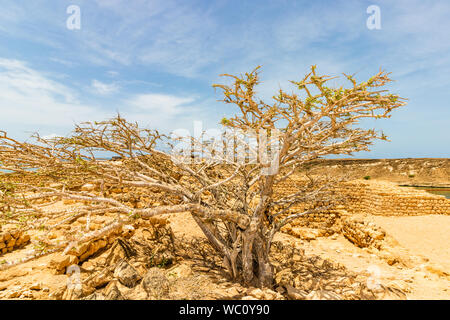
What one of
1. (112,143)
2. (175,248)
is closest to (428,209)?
(175,248)

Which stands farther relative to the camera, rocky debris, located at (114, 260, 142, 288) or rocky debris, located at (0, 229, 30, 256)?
rocky debris, located at (0, 229, 30, 256)

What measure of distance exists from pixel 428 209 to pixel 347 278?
8442mm

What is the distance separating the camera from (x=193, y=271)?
4.56 meters

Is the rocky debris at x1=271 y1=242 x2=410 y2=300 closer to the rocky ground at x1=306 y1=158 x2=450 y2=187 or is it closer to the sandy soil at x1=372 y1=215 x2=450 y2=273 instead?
the sandy soil at x1=372 y1=215 x2=450 y2=273

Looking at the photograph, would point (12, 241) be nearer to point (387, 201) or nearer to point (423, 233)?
point (387, 201)

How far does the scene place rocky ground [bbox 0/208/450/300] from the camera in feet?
11.8

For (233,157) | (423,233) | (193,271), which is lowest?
(423,233)

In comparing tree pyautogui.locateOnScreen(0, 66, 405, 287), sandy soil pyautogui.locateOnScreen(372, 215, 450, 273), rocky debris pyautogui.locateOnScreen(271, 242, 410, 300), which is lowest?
sandy soil pyautogui.locateOnScreen(372, 215, 450, 273)

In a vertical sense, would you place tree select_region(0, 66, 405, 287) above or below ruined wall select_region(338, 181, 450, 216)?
above

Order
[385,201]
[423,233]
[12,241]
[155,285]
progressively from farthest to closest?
[385,201], [423,233], [12,241], [155,285]

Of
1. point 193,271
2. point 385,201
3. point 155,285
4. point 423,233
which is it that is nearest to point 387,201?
point 385,201

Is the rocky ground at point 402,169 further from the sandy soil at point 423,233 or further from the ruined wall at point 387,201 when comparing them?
the sandy soil at point 423,233

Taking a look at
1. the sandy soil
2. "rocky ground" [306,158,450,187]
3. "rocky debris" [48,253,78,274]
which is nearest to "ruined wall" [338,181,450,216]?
the sandy soil
